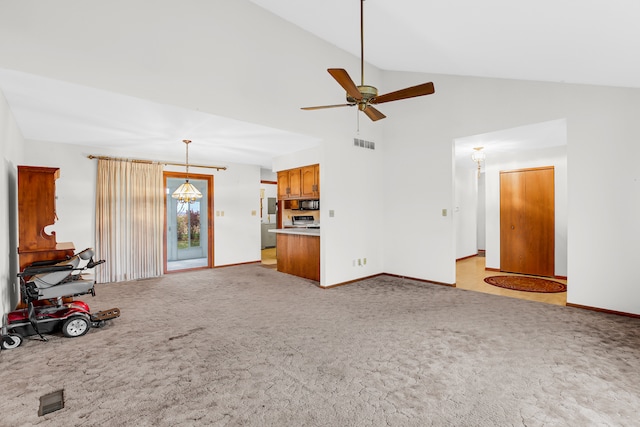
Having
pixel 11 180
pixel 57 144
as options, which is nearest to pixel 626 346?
pixel 11 180

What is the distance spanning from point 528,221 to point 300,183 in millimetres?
4642

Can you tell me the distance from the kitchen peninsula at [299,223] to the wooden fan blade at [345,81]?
125 inches

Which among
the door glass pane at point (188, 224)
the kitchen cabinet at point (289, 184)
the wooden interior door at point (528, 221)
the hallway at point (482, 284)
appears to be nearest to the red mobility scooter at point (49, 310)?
the kitchen cabinet at point (289, 184)

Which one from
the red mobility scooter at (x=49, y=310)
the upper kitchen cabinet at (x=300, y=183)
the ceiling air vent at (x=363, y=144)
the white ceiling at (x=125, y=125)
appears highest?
the ceiling air vent at (x=363, y=144)

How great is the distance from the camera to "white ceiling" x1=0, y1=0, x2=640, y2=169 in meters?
Answer: 2.69

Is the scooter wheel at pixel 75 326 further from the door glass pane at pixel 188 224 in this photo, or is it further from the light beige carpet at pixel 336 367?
the door glass pane at pixel 188 224

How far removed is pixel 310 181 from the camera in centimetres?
633

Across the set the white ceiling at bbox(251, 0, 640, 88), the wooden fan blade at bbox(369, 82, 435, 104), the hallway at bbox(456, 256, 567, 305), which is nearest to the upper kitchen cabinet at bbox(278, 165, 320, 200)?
the white ceiling at bbox(251, 0, 640, 88)

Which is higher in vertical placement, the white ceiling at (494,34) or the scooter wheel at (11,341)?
the white ceiling at (494,34)

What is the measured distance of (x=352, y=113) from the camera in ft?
18.7

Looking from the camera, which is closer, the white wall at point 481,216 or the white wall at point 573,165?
the white wall at point 573,165

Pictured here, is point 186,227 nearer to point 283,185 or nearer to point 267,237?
point 267,237

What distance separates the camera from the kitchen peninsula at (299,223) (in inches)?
236

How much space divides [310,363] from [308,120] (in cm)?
356
